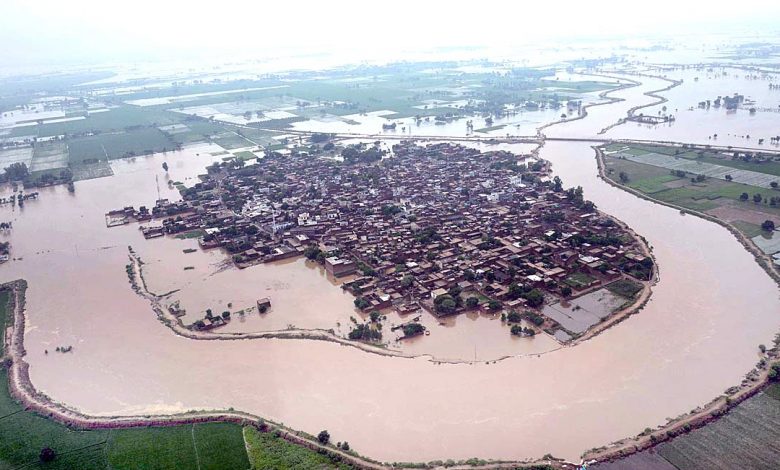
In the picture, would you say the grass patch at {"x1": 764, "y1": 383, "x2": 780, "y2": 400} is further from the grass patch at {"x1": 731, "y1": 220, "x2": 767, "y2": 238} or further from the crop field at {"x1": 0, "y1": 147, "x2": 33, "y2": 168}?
the crop field at {"x1": 0, "y1": 147, "x2": 33, "y2": 168}

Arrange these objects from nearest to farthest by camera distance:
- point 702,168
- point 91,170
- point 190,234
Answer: point 190,234
point 702,168
point 91,170

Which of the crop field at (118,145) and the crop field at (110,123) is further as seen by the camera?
the crop field at (110,123)

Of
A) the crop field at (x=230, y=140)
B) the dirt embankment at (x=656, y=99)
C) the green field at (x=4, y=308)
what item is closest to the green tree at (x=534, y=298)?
the green field at (x=4, y=308)

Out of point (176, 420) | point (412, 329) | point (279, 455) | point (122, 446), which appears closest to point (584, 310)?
point (412, 329)

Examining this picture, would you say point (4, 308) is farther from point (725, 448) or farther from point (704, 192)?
point (704, 192)

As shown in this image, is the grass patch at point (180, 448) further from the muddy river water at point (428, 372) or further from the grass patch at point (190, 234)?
the grass patch at point (190, 234)

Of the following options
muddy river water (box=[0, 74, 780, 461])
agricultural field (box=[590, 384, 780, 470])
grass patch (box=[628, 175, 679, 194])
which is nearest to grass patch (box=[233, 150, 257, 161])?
muddy river water (box=[0, 74, 780, 461])
